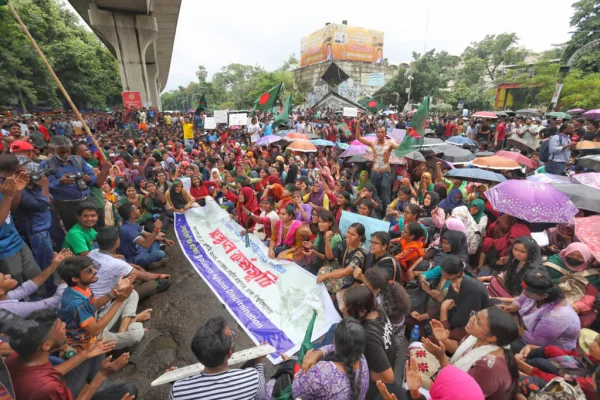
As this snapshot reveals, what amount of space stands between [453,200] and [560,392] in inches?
154

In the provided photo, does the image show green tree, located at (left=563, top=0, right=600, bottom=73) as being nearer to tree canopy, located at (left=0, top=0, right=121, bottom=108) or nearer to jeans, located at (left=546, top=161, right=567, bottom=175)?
jeans, located at (left=546, top=161, right=567, bottom=175)

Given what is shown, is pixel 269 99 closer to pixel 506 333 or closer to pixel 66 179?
pixel 66 179

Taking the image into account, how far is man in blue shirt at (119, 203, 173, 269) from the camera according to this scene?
4676 mm

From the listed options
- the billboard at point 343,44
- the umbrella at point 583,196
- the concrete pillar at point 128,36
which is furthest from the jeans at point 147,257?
the billboard at point 343,44

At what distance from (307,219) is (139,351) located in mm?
3023

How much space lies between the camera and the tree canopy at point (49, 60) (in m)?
24.7

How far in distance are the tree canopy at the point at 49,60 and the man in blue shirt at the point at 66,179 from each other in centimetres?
2939

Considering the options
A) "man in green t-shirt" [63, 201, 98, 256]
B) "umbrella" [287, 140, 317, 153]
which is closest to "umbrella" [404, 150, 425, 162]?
"umbrella" [287, 140, 317, 153]

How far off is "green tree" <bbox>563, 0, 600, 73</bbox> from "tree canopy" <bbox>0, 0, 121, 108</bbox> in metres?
45.9

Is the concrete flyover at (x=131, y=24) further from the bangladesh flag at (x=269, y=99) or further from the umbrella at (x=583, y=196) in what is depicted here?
the umbrella at (x=583, y=196)

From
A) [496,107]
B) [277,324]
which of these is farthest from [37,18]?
[496,107]

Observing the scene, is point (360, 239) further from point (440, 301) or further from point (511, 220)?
point (511, 220)

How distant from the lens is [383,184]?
258 inches

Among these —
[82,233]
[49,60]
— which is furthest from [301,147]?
[49,60]
